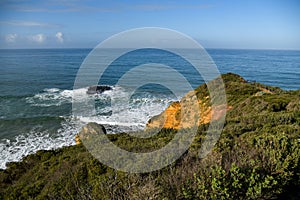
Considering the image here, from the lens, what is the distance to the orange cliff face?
61.8ft

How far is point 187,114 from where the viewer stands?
20.2 metres

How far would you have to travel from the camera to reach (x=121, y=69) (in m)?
60.8

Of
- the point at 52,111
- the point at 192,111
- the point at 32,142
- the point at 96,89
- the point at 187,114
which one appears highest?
the point at 192,111

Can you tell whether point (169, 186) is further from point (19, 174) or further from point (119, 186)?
point (19, 174)

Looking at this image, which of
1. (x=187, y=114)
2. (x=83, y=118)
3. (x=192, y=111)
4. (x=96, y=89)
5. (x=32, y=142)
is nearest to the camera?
(x=187, y=114)

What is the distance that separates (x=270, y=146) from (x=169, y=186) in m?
2.98

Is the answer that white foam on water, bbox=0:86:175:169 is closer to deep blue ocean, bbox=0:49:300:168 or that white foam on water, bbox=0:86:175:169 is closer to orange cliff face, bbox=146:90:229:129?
deep blue ocean, bbox=0:49:300:168

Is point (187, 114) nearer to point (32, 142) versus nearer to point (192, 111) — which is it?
point (192, 111)

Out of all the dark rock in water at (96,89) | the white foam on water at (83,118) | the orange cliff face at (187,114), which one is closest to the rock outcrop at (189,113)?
the orange cliff face at (187,114)

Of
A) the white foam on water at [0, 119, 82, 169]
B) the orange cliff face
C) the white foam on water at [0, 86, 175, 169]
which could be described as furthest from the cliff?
the white foam on water at [0, 119, 82, 169]

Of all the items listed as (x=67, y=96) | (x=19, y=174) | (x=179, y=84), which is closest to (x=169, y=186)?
(x=19, y=174)

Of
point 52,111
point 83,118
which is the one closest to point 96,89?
point 52,111

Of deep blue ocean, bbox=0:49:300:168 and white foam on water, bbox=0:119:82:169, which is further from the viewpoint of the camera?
deep blue ocean, bbox=0:49:300:168

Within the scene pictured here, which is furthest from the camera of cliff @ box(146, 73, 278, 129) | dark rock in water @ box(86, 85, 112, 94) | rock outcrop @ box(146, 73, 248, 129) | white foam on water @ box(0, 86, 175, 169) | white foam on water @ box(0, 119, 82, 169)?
dark rock in water @ box(86, 85, 112, 94)
